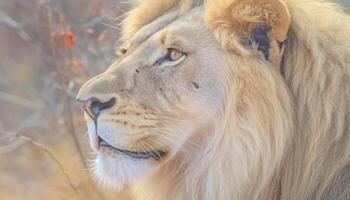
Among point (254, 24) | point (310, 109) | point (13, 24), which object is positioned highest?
point (254, 24)

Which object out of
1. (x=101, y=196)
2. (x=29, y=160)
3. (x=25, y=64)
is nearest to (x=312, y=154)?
(x=101, y=196)

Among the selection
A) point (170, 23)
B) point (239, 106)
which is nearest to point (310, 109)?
point (239, 106)

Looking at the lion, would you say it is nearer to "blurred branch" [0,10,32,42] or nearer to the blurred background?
the blurred background

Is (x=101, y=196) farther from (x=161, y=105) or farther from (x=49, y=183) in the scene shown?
(x=161, y=105)

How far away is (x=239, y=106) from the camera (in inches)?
103

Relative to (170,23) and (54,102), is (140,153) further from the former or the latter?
(54,102)

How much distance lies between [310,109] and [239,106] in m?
0.22

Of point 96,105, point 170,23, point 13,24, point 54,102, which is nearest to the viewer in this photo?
point 96,105

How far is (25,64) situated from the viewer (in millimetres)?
7922

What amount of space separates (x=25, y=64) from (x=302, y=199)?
5608 mm

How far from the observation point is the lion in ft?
8.52

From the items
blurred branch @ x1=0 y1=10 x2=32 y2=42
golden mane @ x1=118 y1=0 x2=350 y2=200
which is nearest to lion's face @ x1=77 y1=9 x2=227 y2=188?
golden mane @ x1=118 y1=0 x2=350 y2=200

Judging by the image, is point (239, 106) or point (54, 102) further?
point (54, 102)

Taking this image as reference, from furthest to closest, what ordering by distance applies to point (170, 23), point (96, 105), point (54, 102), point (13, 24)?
point (54, 102), point (13, 24), point (170, 23), point (96, 105)
